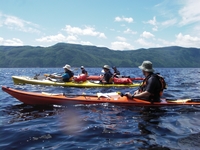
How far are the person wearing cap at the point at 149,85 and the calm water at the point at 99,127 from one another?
0.49 meters

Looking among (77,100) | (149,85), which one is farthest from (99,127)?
(77,100)

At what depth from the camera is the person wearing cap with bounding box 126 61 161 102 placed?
796 centimetres

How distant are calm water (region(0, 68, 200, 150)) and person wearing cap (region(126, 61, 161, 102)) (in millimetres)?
493

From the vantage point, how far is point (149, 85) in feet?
26.2

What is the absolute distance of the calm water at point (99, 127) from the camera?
5012 millimetres

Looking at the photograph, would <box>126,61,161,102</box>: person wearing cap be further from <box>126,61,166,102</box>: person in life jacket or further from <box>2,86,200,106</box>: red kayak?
<box>2,86,200,106</box>: red kayak

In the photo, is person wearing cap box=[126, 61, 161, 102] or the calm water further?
person wearing cap box=[126, 61, 161, 102]

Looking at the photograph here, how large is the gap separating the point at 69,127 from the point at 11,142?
168 centimetres

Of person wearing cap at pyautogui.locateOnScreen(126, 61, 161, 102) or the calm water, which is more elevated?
person wearing cap at pyautogui.locateOnScreen(126, 61, 161, 102)

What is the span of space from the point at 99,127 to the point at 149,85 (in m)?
2.80

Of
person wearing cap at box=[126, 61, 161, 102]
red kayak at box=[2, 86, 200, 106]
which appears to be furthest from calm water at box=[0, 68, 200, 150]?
person wearing cap at box=[126, 61, 161, 102]

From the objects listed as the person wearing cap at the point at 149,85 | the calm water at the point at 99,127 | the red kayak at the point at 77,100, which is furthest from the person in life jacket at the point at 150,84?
the calm water at the point at 99,127

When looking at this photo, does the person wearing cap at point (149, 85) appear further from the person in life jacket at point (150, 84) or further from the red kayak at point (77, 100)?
the red kayak at point (77, 100)

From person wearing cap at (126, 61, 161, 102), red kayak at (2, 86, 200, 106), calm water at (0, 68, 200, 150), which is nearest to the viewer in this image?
calm water at (0, 68, 200, 150)
